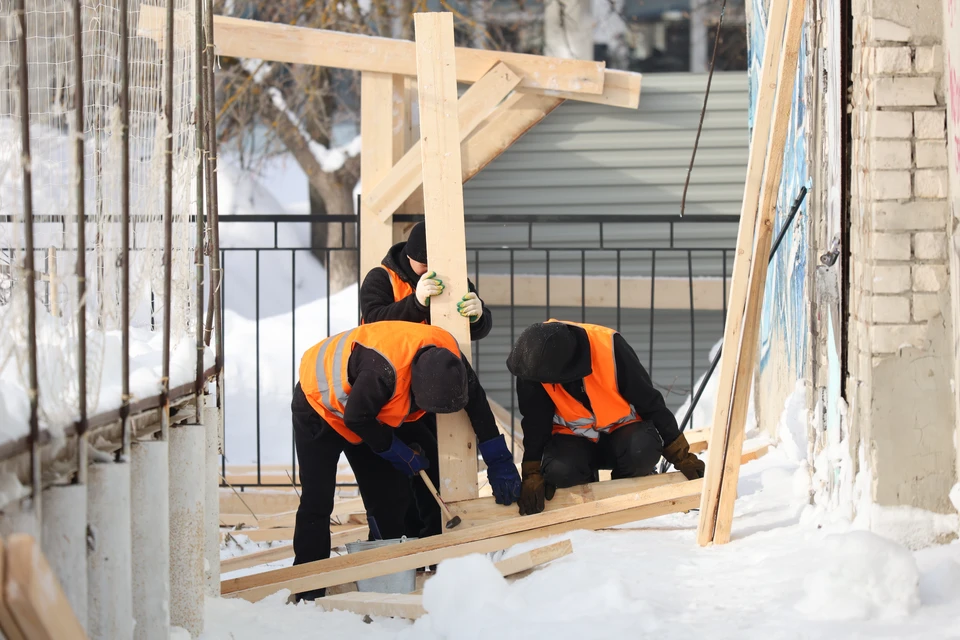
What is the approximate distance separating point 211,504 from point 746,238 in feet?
6.78

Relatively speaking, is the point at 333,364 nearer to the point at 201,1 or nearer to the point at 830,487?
the point at 201,1

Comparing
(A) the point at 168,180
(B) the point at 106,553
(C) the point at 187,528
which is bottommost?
(C) the point at 187,528

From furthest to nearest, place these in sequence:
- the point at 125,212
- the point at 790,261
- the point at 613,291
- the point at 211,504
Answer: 1. the point at 613,291
2. the point at 790,261
3. the point at 211,504
4. the point at 125,212

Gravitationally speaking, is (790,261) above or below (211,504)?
above

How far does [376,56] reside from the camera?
5465 mm

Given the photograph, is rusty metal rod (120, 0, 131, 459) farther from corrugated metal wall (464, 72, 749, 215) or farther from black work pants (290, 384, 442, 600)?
corrugated metal wall (464, 72, 749, 215)

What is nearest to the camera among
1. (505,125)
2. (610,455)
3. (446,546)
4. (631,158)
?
(446,546)

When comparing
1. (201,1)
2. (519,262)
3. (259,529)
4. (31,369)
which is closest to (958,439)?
(31,369)

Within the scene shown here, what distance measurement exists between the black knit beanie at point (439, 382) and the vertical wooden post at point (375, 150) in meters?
2.01

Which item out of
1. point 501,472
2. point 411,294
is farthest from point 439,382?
point 411,294

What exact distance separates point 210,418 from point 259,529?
178 cm

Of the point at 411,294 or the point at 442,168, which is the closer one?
the point at 442,168

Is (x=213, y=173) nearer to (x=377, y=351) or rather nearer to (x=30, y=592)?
(x=377, y=351)

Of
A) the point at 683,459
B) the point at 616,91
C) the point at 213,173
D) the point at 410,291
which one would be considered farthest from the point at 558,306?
the point at 213,173
